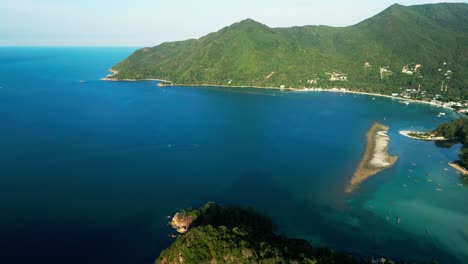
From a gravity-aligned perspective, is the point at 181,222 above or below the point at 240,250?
below

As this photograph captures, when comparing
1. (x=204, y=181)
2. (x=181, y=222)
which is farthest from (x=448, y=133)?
(x=181, y=222)

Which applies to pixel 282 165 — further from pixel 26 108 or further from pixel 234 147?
pixel 26 108

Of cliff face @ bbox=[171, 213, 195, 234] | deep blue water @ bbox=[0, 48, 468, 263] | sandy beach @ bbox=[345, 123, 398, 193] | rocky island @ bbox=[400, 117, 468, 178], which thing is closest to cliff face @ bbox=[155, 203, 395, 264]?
deep blue water @ bbox=[0, 48, 468, 263]

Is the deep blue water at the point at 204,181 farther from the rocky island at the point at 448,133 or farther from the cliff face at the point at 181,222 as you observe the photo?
the rocky island at the point at 448,133

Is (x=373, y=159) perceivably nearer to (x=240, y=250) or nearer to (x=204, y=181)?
(x=204, y=181)

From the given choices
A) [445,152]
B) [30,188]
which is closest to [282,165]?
[445,152]
